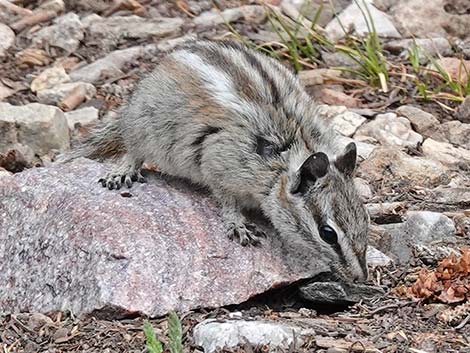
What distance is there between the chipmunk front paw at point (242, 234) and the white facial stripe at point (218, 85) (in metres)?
0.66

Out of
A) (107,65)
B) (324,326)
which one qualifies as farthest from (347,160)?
(107,65)

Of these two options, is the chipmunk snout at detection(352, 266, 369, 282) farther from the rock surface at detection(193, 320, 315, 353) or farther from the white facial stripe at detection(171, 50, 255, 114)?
the white facial stripe at detection(171, 50, 255, 114)

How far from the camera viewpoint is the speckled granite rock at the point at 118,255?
199 inches

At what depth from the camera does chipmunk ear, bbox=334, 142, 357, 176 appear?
18.3ft

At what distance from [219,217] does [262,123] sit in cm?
57

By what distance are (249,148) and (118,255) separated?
1076 mm

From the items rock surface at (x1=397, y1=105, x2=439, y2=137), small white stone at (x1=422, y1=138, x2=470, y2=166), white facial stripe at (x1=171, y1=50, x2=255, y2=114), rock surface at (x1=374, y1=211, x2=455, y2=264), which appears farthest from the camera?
rock surface at (x1=397, y1=105, x2=439, y2=137)

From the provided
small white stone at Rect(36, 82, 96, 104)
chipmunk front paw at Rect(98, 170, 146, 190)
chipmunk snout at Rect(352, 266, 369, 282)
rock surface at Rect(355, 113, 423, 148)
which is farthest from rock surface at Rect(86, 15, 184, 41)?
chipmunk snout at Rect(352, 266, 369, 282)

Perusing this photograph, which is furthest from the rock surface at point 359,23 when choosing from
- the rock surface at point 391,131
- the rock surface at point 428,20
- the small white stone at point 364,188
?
the small white stone at point 364,188

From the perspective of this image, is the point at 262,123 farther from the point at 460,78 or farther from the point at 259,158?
the point at 460,78

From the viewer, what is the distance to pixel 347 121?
7961 millimetres

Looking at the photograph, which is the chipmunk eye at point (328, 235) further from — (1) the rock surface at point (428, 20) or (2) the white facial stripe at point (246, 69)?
(1) the rock surface at point (428, 20)

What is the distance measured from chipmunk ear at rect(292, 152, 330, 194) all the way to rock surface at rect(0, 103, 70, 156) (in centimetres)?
258

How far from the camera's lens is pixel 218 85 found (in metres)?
5.95
